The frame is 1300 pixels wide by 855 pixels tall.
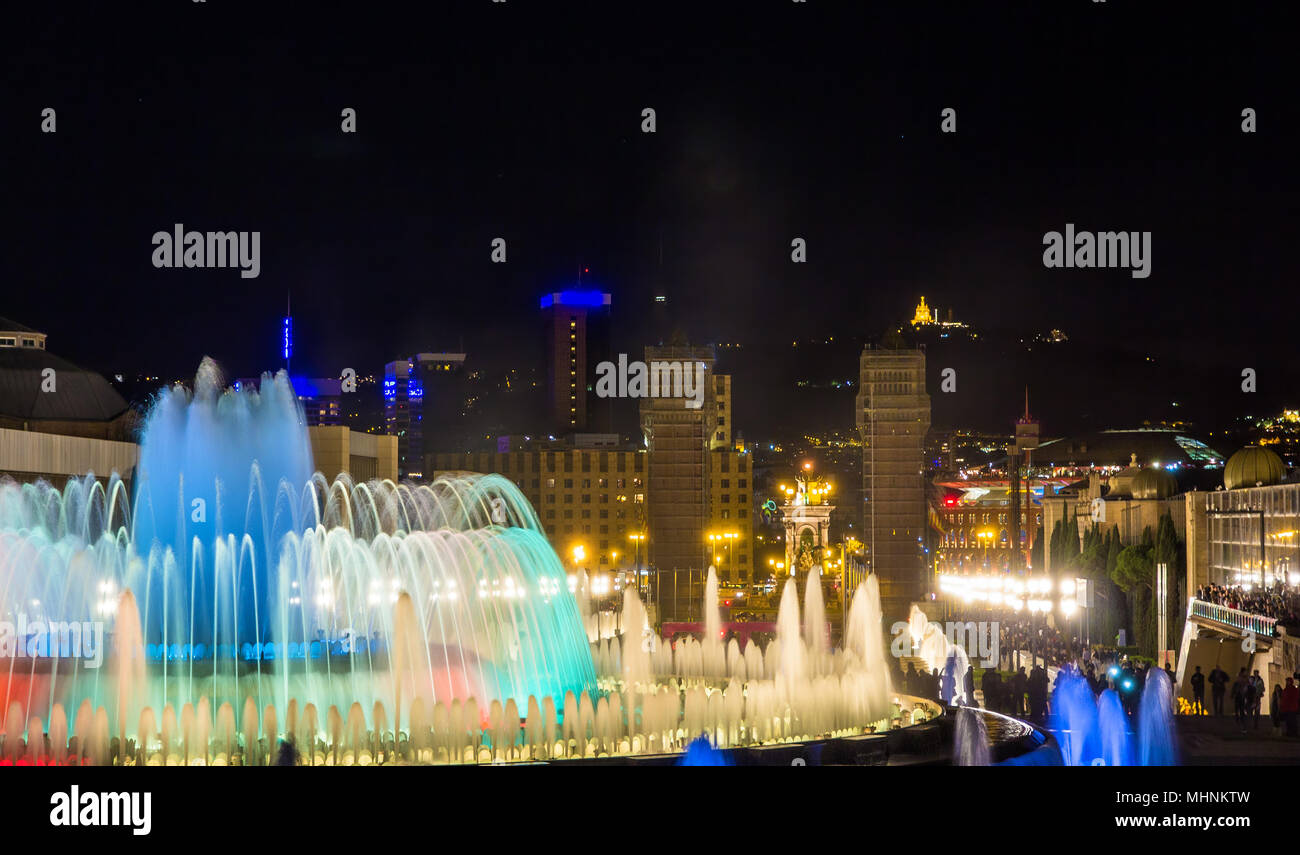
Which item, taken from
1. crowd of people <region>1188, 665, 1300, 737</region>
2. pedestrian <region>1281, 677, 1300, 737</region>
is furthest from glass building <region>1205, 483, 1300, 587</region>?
pedestrian <region>1281, 677, 1300, 737</region>

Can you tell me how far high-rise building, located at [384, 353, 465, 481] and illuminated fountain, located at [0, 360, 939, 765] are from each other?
140679 mm

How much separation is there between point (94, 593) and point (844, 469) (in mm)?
157885

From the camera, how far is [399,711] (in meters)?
23.9

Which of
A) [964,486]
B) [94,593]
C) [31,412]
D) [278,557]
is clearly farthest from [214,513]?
[964,486]

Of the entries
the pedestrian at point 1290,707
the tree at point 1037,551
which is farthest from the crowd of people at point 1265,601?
the tree at point 1037,551

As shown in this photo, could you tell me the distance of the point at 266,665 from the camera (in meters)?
23.8

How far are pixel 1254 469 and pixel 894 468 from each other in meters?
45.1

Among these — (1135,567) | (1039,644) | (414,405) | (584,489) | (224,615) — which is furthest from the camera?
(414,405)

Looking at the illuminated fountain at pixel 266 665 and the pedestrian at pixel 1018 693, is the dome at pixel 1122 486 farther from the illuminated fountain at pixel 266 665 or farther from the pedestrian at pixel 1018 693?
the pedestrian at pixel 1018 693

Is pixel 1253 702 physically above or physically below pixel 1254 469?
below

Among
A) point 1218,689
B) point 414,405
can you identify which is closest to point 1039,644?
point 1218,689

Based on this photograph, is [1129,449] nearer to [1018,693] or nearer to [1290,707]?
[1018,693]

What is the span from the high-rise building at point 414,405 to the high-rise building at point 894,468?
275 ft

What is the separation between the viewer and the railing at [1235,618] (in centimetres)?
2938
